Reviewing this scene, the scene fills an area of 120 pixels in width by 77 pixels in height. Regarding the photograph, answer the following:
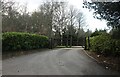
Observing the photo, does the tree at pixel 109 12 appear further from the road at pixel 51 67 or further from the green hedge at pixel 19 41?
the green hedge at pixel 19 41

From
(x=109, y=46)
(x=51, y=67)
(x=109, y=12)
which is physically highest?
(x=109, y=12)

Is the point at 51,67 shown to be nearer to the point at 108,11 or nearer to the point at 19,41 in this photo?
the point at 108,11

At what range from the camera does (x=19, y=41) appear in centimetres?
1916

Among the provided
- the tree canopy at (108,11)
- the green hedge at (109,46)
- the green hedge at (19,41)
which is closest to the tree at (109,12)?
the tree canopy at (108,11)

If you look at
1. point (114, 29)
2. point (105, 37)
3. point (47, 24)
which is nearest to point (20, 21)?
point (47, 24)

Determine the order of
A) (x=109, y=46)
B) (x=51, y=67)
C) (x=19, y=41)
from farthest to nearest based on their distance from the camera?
(x=19, y=41)
(x=109, y=46)
(x=51, y=67)

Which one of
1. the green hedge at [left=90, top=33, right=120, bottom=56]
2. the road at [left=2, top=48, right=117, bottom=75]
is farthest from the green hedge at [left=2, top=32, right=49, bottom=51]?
the green hedge at [left=90, top=33, right=120, bottom=56]

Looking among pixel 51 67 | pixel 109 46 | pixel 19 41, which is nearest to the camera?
pixel 51 67

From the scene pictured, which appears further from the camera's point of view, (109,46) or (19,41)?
(19,41)

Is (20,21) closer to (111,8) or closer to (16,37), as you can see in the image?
(16,37)

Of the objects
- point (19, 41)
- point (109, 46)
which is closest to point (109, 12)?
point (109, 46)

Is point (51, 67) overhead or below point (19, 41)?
below

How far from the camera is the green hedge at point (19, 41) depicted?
55.5ft

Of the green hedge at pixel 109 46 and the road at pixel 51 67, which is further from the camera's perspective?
the green hedge at pixel 109 46
